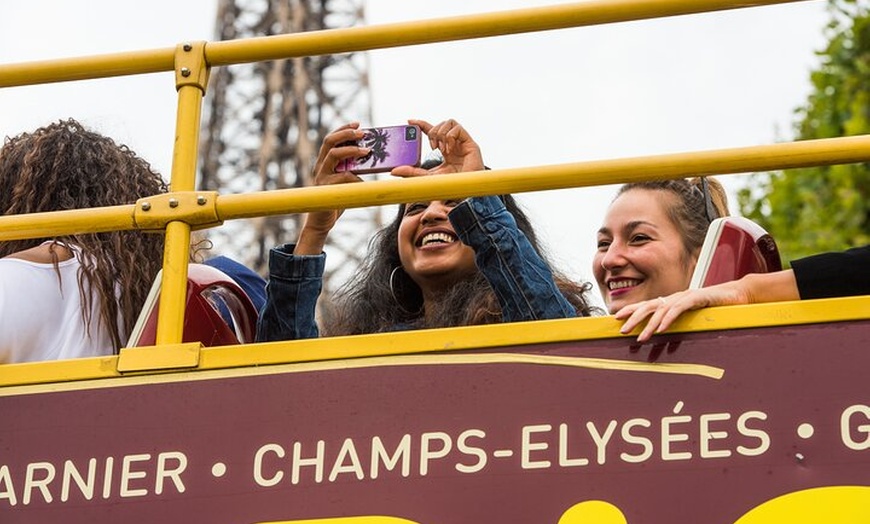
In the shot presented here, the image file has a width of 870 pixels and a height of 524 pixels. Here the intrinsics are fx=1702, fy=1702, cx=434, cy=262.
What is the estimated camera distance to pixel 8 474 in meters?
3.61

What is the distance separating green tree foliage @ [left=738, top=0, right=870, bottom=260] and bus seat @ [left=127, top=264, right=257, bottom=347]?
10520mm

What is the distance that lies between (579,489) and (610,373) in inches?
9.9

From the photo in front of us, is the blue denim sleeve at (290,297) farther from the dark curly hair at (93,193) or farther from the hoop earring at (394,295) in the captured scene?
the hoop earring at (394,295)

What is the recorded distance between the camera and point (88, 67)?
4.01 metres

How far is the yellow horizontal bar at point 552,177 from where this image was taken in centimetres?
345

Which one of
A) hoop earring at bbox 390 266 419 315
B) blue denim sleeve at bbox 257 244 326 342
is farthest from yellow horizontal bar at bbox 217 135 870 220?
hoop earring at bbox 390 266 419 315

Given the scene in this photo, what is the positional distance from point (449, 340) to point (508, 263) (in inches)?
18.0

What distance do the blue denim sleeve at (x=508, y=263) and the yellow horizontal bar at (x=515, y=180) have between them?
36cm

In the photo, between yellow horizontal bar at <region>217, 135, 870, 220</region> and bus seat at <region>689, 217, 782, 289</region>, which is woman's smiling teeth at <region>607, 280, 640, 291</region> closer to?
bus seat at <region>689, 217, 782, 289</region>

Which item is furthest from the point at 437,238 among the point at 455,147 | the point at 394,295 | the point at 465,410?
the point at 465,410

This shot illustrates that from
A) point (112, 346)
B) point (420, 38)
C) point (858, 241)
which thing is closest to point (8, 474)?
point (112, 346)

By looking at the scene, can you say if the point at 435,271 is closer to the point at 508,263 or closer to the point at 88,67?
the point at 508,263

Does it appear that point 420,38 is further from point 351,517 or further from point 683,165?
point 351,517

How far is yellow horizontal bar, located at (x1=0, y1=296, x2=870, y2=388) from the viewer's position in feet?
11.0
